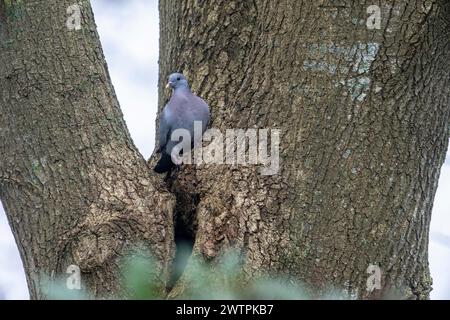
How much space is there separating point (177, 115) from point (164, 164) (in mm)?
305

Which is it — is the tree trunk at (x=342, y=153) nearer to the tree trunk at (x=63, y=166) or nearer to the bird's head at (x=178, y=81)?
the tree trunk at (x=63, y=166)

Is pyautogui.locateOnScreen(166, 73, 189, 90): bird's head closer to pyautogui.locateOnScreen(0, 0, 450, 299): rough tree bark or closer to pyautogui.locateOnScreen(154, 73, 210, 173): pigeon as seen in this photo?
pyautogui.locateOnScreen(154, 73, 210, 173): pigeon

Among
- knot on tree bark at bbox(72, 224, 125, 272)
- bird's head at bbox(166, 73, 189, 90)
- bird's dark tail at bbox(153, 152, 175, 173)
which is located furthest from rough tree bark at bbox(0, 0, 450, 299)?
bird's head at bbox(166, 73, 189, 90)

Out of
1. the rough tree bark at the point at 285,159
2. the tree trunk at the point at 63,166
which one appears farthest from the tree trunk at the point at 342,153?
the tree trunk at the point at 63,166

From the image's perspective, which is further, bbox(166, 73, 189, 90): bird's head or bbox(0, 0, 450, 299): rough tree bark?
bbox(166, 73, 189, 90): bird's head

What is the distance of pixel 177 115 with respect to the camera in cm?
400

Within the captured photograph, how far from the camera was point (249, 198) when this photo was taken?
10.9 feet

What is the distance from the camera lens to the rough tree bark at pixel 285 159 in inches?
125

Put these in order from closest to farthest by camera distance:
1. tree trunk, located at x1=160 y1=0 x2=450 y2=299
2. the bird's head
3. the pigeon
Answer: tree trunk, located at x1=160 y1=0 x2=450 y2=299, the pigeon, the bird's head

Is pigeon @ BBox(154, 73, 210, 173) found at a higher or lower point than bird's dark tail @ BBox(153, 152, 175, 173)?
higher

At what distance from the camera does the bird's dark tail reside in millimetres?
3787

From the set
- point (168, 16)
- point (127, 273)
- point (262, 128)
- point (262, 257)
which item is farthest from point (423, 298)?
point (168, 16)

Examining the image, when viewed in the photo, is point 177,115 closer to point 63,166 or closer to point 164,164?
point 164,164
